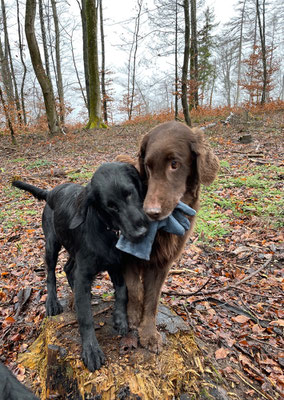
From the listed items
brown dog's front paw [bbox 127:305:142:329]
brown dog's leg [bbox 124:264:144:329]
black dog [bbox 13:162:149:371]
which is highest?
black dog [bbox 13:162:149:371]

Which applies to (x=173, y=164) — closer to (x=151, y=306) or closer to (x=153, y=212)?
(x=153, y=212)

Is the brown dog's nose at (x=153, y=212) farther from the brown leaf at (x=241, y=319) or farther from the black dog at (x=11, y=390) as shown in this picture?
the brown leaf at (x=241, y=319)

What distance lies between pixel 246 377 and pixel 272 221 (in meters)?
3.56

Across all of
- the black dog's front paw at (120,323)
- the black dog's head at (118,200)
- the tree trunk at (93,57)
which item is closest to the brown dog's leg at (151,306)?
the black dog's front paw at (120,323)

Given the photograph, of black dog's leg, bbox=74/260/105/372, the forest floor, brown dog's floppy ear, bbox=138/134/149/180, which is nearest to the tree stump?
black dog's leg, bbox=74/260/105/372

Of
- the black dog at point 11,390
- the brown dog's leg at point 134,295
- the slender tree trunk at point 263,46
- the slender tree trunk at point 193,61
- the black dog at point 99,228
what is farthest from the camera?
the slender tree trunk at point 263,46

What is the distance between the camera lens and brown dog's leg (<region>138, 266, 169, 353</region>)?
2266 millimetres

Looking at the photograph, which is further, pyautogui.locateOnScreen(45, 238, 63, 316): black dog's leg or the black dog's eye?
pyautogui.locateOnScreen(45, 238, 63, 316): black dog's leg

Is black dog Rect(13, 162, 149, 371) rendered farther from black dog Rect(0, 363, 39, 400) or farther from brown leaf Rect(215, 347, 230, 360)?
brown leaf Rect(215, 347, 230, 360)

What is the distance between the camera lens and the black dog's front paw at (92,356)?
2033 millimetres

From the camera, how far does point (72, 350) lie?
2.22 meters

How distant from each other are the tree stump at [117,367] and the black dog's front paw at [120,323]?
6 cm

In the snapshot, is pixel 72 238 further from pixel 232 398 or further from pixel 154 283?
pixel 232 398

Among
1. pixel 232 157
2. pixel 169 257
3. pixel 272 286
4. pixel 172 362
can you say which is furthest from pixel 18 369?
pixel 232 157
